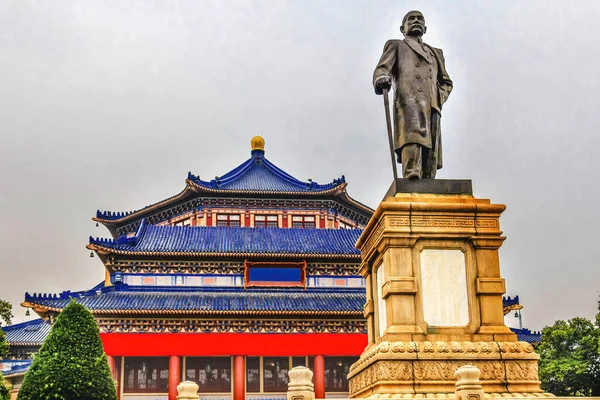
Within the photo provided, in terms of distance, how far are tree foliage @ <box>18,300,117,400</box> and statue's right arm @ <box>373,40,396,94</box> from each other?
1263cm

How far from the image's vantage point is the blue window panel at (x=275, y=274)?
34.6 metres

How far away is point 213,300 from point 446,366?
2526 centimetres

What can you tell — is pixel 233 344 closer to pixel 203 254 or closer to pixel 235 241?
pixel 203 254

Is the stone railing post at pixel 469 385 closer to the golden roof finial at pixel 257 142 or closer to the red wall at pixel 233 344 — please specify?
the red wall at pixel 233 344

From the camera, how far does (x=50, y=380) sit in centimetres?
1819

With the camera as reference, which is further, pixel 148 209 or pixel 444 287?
pixel 148 209

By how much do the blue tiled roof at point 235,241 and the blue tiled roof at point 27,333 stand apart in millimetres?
11920

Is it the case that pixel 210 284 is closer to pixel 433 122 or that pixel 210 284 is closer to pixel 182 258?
pixel 182 258

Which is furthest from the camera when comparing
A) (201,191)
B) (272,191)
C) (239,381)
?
(272,191)

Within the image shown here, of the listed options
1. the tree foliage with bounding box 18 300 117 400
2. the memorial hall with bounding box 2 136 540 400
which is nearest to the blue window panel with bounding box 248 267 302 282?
the memorial hall with bounding box 2 136 540 400

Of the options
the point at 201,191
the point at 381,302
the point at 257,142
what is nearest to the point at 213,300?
the point at 201,191

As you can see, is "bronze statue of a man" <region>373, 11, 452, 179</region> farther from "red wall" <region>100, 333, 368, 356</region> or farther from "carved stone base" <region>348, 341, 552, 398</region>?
"red wall" <region>100, 333, 368, 356</region>

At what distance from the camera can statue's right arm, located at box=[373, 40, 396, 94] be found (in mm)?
9773

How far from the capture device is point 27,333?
144 feet
